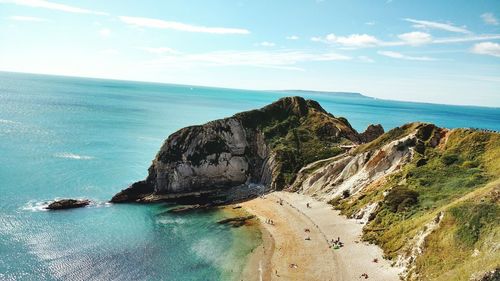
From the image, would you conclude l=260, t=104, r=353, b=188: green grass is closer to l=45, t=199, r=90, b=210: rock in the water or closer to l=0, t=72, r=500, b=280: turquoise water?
l=0, t=72, r=500, b=280: turquoise water

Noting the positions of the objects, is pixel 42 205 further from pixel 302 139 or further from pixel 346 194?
pixel 302 139

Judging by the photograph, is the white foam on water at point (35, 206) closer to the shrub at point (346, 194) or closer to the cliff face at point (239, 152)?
the cliff face at point (239, 152)

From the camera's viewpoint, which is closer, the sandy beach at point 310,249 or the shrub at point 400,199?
the sandy beach at point 310,249

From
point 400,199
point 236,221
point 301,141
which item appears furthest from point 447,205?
point 301,141

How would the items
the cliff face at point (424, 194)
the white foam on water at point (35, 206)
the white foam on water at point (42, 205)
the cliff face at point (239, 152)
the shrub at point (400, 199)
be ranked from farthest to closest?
the cliff face at point (239, 152), the white foam on water at point (42, 205), the white foam on water at point (35, 206), the shrub at point (400, 199), the cliff face at point (424, 194)

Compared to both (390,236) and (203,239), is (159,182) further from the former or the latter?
(390,236)

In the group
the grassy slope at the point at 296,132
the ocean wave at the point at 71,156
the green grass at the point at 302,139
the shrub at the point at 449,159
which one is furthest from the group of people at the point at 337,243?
the ocean wave at the point at 71,156

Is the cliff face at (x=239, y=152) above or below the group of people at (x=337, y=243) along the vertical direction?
above

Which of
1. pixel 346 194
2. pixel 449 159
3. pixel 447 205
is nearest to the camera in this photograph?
pixel 447 205
